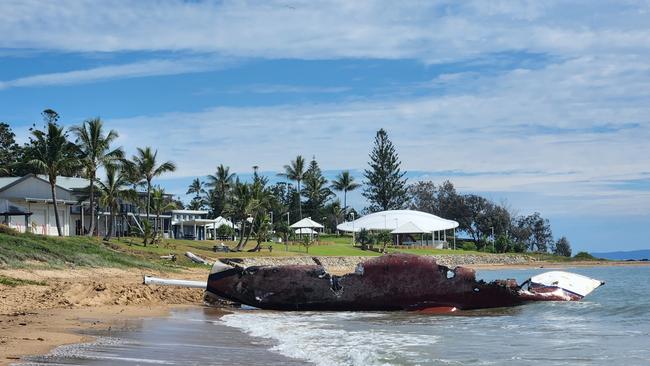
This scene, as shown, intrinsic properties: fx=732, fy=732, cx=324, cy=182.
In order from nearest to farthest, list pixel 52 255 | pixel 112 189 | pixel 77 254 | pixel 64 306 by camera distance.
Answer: pixel 64 306, pixel 52 255, pixel 77 254, pixel 112 189

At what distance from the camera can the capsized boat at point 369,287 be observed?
20125 mm

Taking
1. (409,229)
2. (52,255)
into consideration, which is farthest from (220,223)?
(52,255)

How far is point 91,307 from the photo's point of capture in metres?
17.7

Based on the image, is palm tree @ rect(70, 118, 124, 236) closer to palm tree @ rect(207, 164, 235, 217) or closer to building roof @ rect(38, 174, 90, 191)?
building roof @ rect(38, 174, 90, 191)

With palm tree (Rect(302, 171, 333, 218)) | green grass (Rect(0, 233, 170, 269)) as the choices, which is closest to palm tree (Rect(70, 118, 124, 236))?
green grass (Rect(0, 233, 170, 269))

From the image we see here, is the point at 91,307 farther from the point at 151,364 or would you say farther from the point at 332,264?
the point at 332,264

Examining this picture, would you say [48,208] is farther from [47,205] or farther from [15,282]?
[15,282]

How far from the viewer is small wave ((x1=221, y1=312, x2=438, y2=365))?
11.7m

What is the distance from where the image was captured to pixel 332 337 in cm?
1435

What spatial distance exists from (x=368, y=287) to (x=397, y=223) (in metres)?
60.8

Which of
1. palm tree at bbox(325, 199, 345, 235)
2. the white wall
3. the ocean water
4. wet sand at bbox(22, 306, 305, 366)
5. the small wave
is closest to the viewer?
wet sand at bbox(22, 306, 305, 366)

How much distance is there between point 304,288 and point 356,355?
351 inches

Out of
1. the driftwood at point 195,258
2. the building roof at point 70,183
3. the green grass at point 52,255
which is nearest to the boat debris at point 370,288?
the green grass at point 52,255

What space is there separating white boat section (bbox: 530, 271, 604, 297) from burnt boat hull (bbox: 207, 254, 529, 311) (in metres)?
3.21
